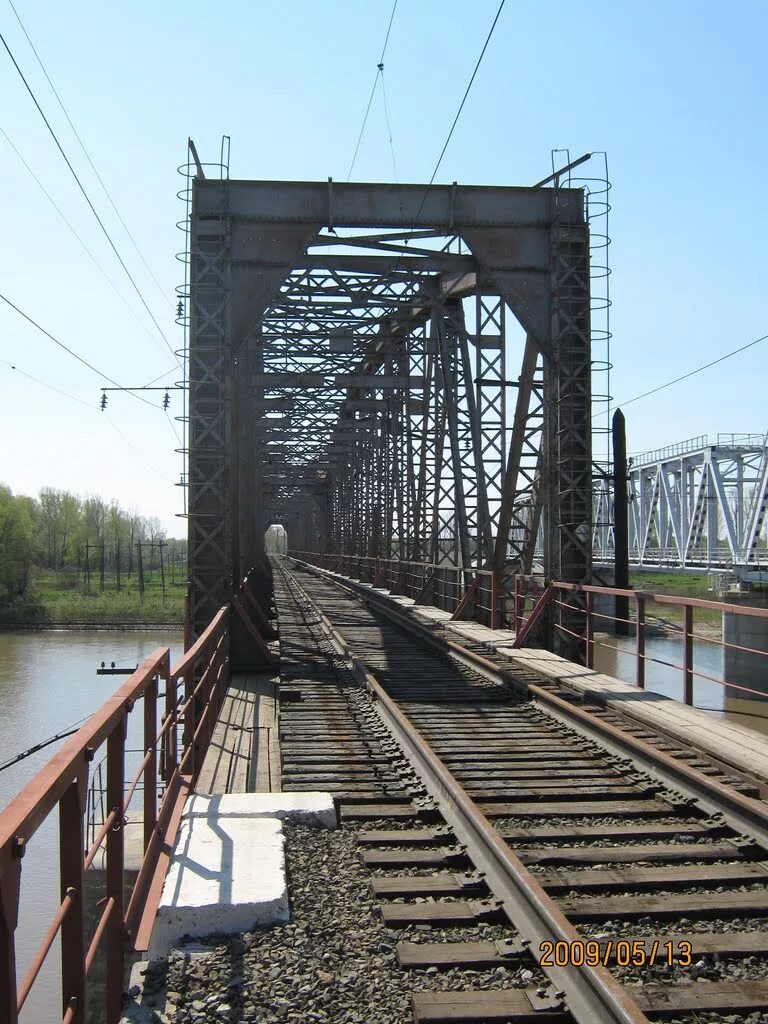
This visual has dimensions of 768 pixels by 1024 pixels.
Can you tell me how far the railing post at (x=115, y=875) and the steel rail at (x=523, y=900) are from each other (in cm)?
160

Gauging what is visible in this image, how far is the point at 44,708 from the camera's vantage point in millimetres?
31875

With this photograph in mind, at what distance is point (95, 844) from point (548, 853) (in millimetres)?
2780

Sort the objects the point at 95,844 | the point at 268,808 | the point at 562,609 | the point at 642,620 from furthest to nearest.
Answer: the point at 562,609, the point at 642,620, the point at 268,808, the point at 95,844

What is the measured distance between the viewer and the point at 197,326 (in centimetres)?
1385

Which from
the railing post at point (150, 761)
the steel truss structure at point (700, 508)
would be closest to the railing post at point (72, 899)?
the railing post at point (150, 761)

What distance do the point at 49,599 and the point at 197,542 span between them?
2551 inches

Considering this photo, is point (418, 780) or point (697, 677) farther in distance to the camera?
point (697, 677)

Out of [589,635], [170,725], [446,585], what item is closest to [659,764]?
[170,725]

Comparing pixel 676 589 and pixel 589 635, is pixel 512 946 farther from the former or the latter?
pixel 676 589

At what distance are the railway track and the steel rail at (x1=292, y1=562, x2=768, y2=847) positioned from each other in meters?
0.02

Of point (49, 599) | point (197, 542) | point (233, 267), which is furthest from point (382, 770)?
point (49, 599)

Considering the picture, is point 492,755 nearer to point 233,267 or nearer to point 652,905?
point 652,905
